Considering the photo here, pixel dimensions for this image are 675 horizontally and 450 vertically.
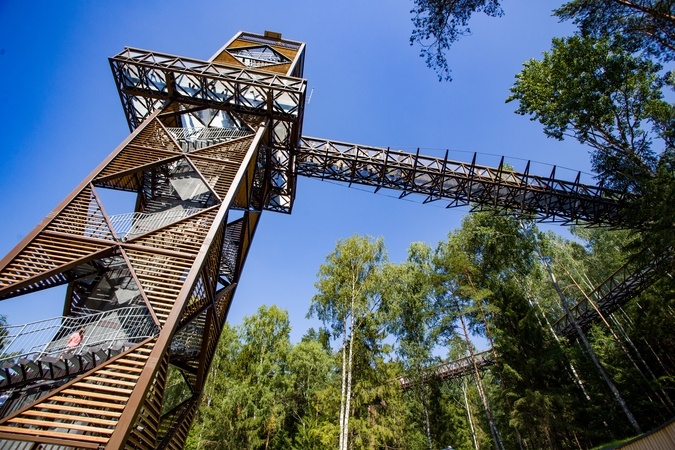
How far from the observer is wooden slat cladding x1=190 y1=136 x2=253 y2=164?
869 centimetres

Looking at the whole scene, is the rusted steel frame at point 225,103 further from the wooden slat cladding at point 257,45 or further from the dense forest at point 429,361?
the dense forest at point 429,361

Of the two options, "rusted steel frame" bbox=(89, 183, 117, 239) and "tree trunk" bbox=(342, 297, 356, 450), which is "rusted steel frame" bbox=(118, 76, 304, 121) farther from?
"tree trunk" bbox=(342, 297, 356, 450)

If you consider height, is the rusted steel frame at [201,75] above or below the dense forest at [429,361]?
above

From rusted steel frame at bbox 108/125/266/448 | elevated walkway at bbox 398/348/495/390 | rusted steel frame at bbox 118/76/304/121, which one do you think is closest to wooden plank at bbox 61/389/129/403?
rusted steel frame at bbox 108/125/266/448

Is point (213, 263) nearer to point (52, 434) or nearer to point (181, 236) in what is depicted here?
point (181, 236)

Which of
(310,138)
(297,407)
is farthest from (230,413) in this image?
(310,138)

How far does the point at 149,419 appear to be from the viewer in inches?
178

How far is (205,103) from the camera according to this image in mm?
10234

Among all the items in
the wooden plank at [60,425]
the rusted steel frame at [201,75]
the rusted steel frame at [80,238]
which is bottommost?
the wooden plank at [60,425]

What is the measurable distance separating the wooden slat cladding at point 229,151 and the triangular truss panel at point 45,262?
367 cm

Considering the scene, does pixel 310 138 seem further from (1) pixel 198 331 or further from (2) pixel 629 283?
(2) pixel 629 283

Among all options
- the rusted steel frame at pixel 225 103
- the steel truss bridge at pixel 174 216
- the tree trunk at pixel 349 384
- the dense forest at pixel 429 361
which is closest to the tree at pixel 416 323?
the dense forest at pixel 429 361

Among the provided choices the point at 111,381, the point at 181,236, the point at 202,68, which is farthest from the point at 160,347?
the point at 202,68

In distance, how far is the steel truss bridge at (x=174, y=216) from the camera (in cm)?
423
